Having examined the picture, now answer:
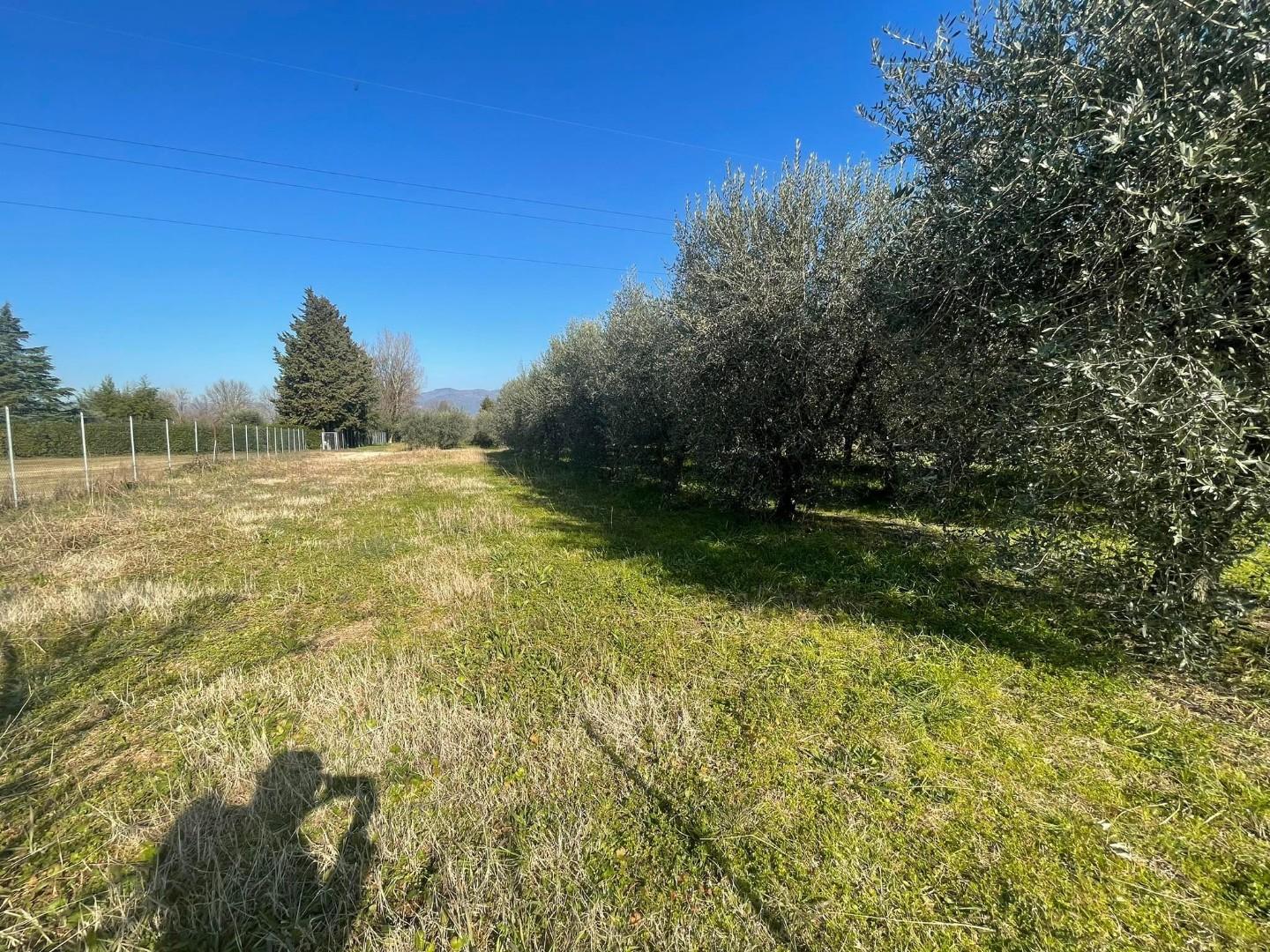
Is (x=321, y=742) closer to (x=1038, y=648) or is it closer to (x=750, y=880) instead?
(x=750, y=880)

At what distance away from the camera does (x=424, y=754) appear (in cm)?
288

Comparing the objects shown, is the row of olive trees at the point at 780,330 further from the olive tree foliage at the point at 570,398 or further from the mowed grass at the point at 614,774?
the olive tree foliage at the point at 570,398

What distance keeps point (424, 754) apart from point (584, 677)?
1257mm

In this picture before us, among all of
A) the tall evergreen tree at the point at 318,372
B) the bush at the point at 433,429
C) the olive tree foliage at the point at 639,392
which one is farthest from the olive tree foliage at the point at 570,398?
the tall evergreen tree at the point at 318,372

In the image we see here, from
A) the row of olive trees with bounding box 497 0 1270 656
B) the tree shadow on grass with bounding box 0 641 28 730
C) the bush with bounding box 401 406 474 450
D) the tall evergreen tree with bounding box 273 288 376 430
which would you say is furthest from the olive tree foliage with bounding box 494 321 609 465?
the tall evergreen tree with bounding box 273 288 376 430

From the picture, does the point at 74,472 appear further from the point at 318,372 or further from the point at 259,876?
the point at 318,372

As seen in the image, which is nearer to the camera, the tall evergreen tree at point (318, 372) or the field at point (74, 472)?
the field at point (74, 472)

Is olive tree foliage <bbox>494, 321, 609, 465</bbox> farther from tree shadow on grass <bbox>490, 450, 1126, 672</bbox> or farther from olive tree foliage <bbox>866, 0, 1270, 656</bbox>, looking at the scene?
olive tree foliage <bbox>866, 0, 1270, 656</bbox>

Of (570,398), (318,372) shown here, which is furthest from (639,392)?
(318,372)

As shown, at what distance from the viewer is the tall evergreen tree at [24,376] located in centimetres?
2883

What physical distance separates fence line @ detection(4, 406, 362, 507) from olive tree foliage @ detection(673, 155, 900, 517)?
12.1 m

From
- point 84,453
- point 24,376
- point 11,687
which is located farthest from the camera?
point 24,376

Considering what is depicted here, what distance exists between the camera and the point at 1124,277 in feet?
10.3

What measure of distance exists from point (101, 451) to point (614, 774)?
21741 millimetres
